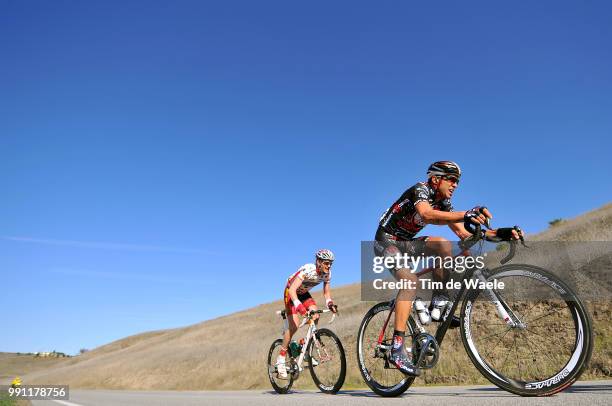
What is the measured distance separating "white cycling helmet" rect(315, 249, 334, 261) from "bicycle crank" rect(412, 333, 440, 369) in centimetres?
395

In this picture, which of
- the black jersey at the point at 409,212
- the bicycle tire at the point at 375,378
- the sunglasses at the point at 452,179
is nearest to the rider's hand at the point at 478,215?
the black jersey at the point at 409,212

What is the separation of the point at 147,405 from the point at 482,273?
5743mm

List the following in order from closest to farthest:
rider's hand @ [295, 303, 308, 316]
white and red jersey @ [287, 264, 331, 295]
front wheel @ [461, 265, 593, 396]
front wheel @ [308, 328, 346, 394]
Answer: front wheel @ [461, 265, 593, 396] < front wheel @ [308, 328, 346, 394] < rider's hand @ [295, 303, 308, 316] < white and red jersey @ [287, 264, 331, 295]

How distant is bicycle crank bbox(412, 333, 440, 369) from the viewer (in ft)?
18.5

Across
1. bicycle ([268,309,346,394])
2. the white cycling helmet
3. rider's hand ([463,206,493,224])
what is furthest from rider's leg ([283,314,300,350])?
rider's hand ([463,206,493,224])

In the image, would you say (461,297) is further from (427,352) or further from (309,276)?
(309,276)

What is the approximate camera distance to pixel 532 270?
15.3 ft

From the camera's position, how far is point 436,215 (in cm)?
527

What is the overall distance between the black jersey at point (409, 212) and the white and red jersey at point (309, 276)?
3.54 meters

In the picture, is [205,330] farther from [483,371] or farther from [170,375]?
[483,371]

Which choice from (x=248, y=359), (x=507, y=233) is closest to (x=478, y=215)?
(x=507, y=233)

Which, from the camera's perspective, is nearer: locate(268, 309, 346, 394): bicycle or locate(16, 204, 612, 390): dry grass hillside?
locate(268, 309, 346, 394): bicycle

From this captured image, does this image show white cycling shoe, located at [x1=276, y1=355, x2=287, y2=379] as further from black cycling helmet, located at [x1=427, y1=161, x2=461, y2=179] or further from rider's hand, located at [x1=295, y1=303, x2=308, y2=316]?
black cycling helmet, located at [x1=427, y1=161, x2=461, y2=179]

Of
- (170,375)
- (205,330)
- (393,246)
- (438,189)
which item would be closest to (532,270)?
(438,189)
